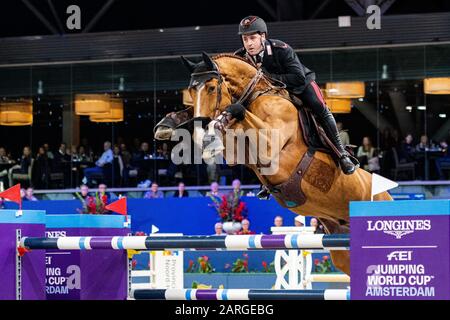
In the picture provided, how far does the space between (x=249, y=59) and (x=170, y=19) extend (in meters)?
15.5

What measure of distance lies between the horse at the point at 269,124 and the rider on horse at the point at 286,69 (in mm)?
99

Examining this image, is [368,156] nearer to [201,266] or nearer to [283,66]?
[201,266]

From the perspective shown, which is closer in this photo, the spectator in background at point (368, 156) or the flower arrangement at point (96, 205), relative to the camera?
the flower arrangement at point (96, 205)

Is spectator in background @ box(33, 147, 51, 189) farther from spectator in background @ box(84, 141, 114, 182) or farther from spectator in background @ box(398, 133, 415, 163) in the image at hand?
spectator in background @ box(398, 133, 415, 163)

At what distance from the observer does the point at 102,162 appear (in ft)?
72.7

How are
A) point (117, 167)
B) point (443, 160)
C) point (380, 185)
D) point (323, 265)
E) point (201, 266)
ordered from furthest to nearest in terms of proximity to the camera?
point (117, 167) → point (443, 160) → point (201, 266) → point (323, 265) → point (380, 185)

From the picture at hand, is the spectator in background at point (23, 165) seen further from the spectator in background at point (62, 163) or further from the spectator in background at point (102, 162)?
the spectator in background at point (102, 162)

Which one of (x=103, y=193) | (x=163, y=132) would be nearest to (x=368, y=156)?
(x=103, y=193)

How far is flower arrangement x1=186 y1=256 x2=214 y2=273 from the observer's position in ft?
45.4

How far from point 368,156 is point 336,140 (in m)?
12.5

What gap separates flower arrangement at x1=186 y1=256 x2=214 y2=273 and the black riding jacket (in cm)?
669

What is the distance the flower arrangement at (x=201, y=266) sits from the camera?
13844mm

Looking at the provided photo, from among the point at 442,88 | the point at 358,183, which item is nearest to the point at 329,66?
the point at 442,88

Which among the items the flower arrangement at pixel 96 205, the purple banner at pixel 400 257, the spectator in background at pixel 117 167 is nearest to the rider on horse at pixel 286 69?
the purple banner at pixel 400 257
